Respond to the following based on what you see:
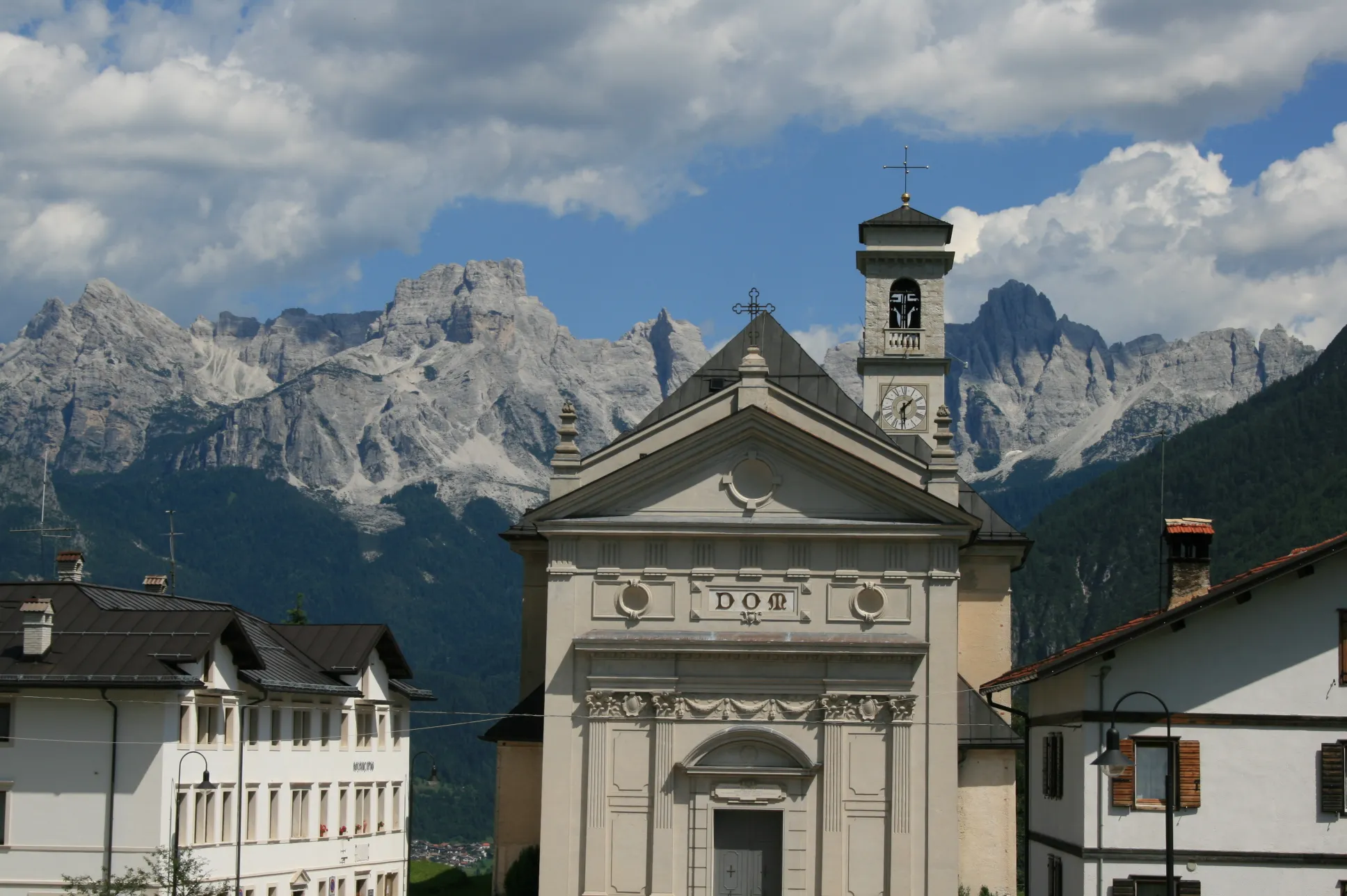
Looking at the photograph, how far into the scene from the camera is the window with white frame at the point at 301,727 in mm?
63812

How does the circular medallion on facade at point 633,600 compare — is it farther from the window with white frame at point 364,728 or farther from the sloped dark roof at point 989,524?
the window with white frame at point 364,728

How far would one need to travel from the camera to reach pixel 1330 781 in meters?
45.2

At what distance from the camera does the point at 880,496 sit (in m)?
54.3

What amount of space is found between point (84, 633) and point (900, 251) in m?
33.1

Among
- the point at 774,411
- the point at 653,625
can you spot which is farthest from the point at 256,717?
the point at 774,411

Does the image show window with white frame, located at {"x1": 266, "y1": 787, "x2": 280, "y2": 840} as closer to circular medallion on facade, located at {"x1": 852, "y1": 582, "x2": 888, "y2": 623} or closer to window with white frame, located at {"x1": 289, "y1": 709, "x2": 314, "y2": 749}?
window with white frame, located at {"x1": 289, "y1": 709, "x2": 314, "y2": 749}

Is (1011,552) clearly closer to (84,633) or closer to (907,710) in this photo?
(907,710)

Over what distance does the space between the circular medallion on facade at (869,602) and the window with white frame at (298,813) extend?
20.0m

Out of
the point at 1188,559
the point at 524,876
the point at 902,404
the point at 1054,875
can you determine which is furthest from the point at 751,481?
the point at 902,404

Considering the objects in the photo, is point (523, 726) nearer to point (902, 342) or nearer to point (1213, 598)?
point (1213, 598)

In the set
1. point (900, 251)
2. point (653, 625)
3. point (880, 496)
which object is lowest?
point (653, 625)

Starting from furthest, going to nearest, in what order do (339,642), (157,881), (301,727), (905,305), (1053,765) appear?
(905,305)
(339,642)
(301,727)
(157,881)
(1053,765)

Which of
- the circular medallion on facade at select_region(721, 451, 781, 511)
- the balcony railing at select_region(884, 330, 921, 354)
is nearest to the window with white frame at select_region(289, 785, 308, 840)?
the circular medallion on facade at select_region(721, 451, 781, 511)

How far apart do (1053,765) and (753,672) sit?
840 centimetres
